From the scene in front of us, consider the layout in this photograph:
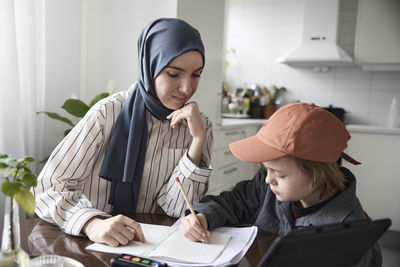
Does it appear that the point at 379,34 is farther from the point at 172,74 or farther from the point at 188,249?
the point at 188,249

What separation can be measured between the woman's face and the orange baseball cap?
0.34 meters

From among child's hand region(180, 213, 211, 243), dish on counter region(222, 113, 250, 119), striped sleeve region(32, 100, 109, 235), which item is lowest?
dish on counter region(222, 113, 250, 119)

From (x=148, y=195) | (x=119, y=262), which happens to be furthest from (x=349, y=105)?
(x=119, y=262)

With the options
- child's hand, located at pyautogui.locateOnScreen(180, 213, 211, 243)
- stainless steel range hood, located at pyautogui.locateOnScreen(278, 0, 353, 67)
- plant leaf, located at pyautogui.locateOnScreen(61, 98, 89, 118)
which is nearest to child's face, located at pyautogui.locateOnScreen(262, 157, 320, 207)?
child's hand, located at pyautogui.locateOnScreen(180, 213, 211, 243)

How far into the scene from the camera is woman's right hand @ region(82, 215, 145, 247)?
878mm

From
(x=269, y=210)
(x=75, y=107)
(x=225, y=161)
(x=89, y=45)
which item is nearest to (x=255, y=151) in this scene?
(x=269, y=210)

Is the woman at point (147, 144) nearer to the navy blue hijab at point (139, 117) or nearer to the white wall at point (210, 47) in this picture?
the navy blue hijab at point (139, 117)

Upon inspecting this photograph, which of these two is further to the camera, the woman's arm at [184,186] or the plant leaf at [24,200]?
the woman's arm at [184,186]

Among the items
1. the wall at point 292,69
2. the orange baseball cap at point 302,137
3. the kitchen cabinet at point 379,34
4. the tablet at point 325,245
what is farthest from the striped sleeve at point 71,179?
the wall at point 292,69

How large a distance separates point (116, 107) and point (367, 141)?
2.76 metres

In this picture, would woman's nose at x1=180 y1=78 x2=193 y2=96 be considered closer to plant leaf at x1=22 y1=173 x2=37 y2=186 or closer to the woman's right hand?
the woman's right hand

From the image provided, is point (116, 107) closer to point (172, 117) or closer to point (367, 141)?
point (172, 117)

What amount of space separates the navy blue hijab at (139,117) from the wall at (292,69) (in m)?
3.26

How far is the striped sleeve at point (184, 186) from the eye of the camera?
1.22m
